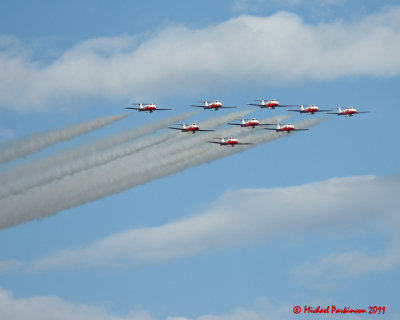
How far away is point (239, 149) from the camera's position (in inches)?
5566

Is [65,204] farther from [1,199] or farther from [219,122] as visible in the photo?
[219,122]

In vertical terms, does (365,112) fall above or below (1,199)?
above

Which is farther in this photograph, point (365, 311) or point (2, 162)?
point (2, 162)

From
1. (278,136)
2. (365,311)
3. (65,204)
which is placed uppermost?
(278,136)

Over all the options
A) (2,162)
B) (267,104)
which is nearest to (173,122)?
(267,104)

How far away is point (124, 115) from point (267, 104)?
88.8 feet

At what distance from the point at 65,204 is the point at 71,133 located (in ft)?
39.1

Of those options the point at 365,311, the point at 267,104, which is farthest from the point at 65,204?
the point at 365,311

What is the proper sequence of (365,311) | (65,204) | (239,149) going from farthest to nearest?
1. (239,149)
2. (65,204)
3. (365,311)

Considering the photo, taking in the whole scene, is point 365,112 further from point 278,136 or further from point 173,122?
point 173,122

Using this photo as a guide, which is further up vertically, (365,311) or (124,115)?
(124,115)

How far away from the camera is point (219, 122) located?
145250mm

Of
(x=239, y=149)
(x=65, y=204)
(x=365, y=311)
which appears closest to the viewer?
(x=365, y=311)

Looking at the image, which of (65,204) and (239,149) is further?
(239,149)
